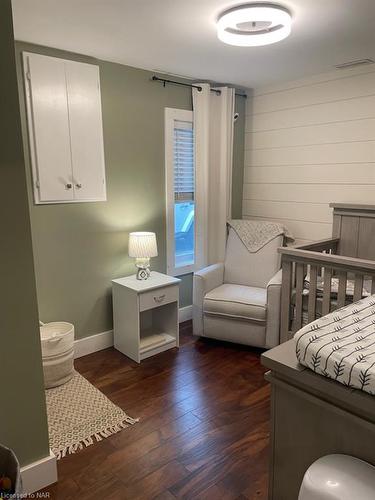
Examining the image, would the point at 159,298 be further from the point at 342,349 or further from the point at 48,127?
the point at 342,349

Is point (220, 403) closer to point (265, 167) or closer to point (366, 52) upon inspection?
point (265, 167)

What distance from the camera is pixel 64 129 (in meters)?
2.64

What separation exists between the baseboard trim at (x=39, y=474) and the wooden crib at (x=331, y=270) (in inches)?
67.6

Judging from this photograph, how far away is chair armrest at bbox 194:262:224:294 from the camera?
3.16 m

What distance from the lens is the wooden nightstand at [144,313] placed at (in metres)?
2.83

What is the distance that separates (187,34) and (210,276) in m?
1.83

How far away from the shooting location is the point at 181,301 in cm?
365

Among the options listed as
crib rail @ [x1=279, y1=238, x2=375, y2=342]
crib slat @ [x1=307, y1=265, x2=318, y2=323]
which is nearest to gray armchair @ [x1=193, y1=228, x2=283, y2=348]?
crib rail @ [x1=279, y1=238, x2=375, y2=342]

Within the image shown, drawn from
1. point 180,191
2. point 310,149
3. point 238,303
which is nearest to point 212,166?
point 180,191

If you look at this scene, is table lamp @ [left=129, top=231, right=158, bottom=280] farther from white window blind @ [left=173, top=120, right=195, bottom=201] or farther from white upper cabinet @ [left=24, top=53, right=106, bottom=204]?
white window blind @ [left=173, top=120, right=195, bottom=201]

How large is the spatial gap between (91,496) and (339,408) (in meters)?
1.27

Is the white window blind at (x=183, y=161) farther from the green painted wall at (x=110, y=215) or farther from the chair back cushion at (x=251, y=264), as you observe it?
the chair back cushion at (x=251, y=264)

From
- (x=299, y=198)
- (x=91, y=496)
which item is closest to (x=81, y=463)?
(x=91, y=496)

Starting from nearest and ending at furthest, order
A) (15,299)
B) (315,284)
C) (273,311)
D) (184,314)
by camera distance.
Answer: (15,299) < (315,284) < (273,311) < (184,314)
